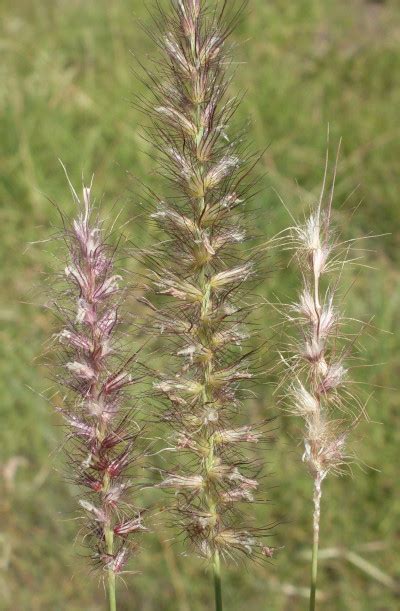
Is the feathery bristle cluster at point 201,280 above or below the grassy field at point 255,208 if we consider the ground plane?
above

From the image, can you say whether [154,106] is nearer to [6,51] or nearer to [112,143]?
[112,143]

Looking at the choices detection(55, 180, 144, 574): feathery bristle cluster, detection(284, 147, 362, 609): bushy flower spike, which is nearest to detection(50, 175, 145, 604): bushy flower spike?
detection(55, 180, 144, 574): feathery bristle cluster

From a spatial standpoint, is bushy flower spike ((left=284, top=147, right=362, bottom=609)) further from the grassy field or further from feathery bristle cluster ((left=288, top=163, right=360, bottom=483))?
the grassy field

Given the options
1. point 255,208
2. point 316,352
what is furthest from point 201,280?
point 255,208

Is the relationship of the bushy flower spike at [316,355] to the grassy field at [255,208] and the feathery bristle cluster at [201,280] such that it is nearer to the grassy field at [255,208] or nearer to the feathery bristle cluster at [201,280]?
the feathery bristle cluster at [201,280]

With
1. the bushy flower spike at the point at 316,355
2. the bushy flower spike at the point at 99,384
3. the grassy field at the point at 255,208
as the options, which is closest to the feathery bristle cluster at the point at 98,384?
the bushy flower spike at the point at 99,384

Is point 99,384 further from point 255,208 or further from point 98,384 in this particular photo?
point 255,208
